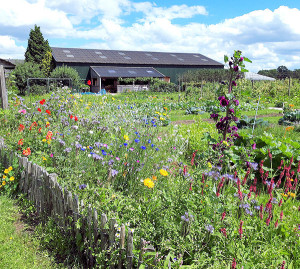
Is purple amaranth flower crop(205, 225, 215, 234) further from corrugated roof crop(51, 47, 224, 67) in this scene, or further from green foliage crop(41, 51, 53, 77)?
green foliage crop(41, 51, 53, 77)

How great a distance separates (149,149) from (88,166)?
988 millimetres

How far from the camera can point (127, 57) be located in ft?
108

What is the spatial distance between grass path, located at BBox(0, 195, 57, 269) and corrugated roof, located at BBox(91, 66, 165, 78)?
25102 mm

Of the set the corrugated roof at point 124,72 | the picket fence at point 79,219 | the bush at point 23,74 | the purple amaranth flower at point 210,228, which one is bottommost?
the picket fence at point 79,219

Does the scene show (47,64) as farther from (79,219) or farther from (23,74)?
(79,219)

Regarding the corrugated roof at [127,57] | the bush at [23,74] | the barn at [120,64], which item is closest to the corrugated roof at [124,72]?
the barn at [120,64]

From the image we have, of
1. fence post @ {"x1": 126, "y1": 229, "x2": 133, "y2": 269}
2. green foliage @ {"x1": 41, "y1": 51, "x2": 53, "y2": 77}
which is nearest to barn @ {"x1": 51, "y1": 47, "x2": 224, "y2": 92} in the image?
green foliage @ {"x1": 41, "y1": 51, "x2": 53, "y2": 77}

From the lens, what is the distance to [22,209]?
12.1 ft

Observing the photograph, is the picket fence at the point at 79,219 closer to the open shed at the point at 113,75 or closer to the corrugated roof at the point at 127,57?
the open shed at the point at 113,75

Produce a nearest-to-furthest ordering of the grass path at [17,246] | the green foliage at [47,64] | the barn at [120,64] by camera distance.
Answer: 1. the grass path at [17,246]
2. the green foliage at [47,64]
3. the barn at [120,64]

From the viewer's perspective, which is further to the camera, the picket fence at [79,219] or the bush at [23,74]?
the bush at [23,74]

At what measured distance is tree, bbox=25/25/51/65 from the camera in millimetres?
29828

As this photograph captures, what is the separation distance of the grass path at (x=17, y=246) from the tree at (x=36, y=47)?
2949cm

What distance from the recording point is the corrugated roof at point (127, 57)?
97.4ft
